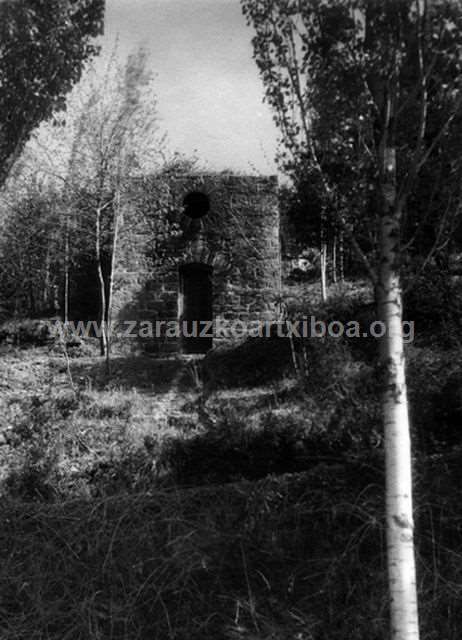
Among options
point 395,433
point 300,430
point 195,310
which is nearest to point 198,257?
point 195,310

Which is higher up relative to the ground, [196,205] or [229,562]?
[196,205]

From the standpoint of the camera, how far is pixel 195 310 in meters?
14.2

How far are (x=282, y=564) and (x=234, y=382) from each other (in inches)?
209

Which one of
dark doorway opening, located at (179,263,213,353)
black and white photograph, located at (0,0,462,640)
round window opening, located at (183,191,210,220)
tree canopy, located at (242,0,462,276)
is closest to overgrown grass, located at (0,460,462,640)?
black and white photograph, located at (0,0,462,640)

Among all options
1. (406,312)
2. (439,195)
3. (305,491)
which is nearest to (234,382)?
(406,312)

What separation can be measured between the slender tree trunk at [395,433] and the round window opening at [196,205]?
378 inches

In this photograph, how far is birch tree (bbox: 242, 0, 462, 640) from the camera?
4.65 meters

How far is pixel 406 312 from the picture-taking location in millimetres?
10922

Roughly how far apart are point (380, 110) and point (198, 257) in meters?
9.23

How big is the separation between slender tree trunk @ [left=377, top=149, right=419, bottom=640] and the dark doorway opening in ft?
31.2

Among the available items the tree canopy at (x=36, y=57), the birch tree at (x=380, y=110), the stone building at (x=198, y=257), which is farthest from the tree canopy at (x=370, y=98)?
the stone building at (x=198, y=257)

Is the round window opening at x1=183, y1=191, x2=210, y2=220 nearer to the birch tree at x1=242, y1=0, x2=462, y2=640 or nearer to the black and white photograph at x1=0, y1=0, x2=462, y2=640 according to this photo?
the black and white photograph at x1=0, y1=0, x2=462, y2=640

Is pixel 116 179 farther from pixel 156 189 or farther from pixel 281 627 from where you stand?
pixel 281 627

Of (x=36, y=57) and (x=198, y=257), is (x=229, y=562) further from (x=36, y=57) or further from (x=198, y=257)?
(x=198, y=257)
